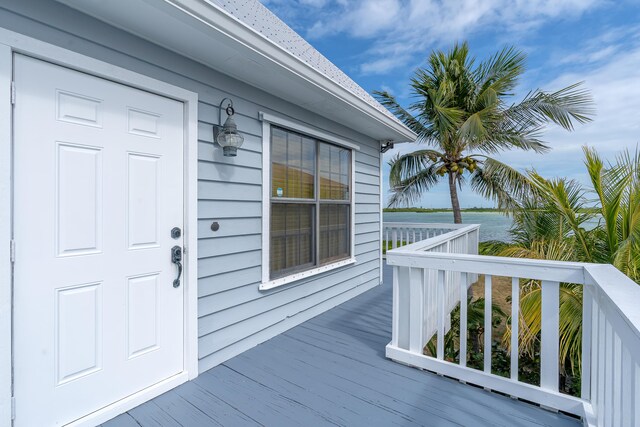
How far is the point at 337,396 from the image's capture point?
194cm

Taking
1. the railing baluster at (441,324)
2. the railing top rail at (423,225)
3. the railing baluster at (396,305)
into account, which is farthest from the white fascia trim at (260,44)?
the railing top rail at (423,225)

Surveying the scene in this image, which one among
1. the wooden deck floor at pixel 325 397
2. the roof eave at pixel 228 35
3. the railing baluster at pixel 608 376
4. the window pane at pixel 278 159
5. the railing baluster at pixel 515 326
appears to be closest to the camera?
the railing baluster at pixel 608 376

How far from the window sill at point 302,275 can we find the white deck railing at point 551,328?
1117 mm

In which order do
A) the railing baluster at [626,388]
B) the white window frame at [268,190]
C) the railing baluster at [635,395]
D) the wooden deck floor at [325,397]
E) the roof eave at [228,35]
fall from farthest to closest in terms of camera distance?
1. the white window frame at [268,190]
2. the wooden deck floor at [325,397]
3. the roof eave at [228,35]
4. the railing baluster at [626,388]
5. the railing baluster at [635,395]

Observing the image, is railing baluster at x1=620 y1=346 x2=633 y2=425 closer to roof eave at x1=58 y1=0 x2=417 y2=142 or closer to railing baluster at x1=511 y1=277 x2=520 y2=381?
railing baluster at x1=511 y1=277 x2=520 y2=381

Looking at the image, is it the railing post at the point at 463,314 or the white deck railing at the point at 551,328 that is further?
the railing post at the point at 463,314

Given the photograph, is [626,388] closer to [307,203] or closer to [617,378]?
[617,378]

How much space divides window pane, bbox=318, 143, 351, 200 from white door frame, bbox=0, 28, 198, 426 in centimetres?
167

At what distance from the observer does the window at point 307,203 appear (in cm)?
293

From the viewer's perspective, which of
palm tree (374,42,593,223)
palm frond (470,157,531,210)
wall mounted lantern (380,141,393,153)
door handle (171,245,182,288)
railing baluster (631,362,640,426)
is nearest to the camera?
railing baluster (631,362,640,426)

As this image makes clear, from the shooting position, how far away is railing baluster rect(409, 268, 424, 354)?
224 cm

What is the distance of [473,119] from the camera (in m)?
6.64

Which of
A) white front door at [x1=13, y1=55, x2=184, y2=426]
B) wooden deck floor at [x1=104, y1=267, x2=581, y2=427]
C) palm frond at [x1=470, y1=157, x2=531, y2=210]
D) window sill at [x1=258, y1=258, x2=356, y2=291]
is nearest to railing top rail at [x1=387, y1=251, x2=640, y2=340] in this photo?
wooden deck floor at [x1=104, y1=267, x2=581, y2=427]

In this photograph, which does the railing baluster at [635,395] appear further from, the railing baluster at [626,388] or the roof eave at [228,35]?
the roof eave at [228,35]
